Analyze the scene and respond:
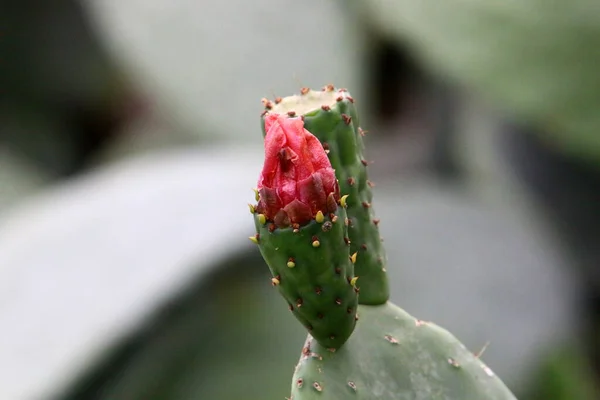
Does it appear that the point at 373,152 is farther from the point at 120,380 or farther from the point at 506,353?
the point at 120,380

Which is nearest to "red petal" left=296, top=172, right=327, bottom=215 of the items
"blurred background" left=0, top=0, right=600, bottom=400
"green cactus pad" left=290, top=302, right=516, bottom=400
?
"green cactus pad" left=290, top=302, right=516, bottom=400

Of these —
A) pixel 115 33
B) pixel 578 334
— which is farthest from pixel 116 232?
pixel 578 334

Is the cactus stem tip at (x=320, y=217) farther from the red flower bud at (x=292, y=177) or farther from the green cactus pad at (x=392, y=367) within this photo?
the green cactus pad at (x=392, y=367)

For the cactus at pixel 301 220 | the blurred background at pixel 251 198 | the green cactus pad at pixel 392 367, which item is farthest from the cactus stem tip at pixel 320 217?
the blurred background at pixel 251 198

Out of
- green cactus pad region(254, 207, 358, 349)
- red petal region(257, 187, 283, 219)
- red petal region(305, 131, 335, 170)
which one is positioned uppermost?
red petal region(305, 131, 335, 170)

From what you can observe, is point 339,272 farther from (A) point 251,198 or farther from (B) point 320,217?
Answer: (A) point 251,198

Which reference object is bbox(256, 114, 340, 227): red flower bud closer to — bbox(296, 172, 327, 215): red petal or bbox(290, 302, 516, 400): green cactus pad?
bbox(296, 172, 327, 215): red petal
